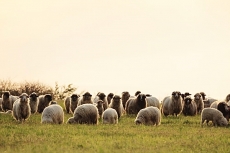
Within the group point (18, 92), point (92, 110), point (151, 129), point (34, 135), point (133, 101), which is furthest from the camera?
point (18, 92)

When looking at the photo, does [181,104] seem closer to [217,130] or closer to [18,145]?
[217,130]

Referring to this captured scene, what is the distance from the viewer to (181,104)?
30.8m

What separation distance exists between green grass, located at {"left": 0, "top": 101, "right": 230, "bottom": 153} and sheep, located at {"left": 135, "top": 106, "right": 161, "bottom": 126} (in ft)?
8.22

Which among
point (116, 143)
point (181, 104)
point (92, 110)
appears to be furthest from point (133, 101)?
point (116, 143)

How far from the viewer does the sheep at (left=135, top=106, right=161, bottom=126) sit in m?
21.8

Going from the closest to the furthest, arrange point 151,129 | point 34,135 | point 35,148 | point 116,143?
point 35,148 < point 116,143 < point 34,135 < point 151,129

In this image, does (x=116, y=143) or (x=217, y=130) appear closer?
(x=116, y=143)

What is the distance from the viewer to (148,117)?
21953mm

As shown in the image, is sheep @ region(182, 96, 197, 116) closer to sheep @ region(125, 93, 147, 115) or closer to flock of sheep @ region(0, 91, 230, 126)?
flock of sheep @ region(0, 91, 230, 126)

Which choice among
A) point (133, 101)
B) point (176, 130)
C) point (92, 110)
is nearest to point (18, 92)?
point (133, 101)

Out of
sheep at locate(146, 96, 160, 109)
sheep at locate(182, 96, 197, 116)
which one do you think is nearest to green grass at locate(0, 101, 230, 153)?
sheep at locate(182, 96, 197, 116)

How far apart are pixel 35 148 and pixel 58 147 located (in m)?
0.61

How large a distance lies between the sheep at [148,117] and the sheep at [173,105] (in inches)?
331

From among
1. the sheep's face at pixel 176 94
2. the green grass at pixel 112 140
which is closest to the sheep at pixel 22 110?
the green grass at pixel 112 140
